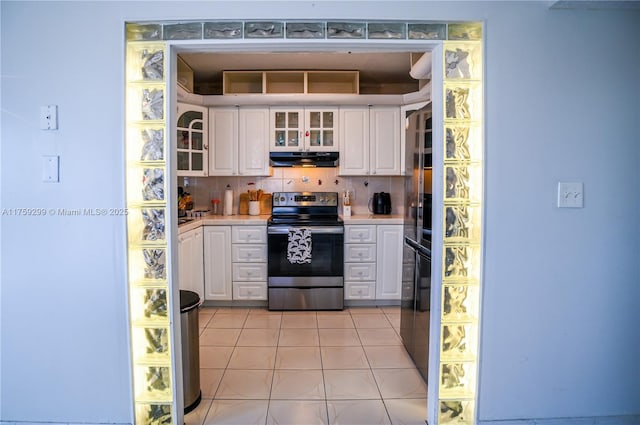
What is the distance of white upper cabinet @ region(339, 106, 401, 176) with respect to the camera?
13.5 feet

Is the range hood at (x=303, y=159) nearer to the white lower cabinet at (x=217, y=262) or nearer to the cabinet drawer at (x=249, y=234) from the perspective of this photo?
the cabinet drawer at (x=249, y=234)

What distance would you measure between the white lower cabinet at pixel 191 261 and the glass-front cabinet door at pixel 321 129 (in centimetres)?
147

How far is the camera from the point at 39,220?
6.15 ft

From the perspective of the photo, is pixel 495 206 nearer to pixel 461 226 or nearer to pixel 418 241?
pixel 461 226

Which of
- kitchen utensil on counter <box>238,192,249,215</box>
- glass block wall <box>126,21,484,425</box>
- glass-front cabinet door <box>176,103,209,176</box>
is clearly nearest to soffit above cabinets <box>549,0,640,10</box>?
glass block wall <box>126,21,484,425</box>

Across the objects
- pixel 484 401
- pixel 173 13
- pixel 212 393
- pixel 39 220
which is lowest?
pixel 212 393

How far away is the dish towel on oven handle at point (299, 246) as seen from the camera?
3.79 m

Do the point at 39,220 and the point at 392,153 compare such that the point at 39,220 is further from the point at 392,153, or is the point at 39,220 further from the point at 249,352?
the point at 392,153

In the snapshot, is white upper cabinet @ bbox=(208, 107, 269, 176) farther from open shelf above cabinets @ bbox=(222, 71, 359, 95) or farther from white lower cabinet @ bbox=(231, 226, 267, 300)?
white lower cabinet @ bbox=(231, 226, 267, 300)

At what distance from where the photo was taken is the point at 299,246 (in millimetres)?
3799

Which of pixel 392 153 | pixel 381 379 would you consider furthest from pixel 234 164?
pixel 381 379

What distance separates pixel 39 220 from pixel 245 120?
2.51 m

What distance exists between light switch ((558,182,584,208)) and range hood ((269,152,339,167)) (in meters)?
2.51

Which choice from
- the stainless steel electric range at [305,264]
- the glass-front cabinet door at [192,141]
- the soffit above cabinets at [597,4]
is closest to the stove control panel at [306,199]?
the stainless steel electric range at [305,264]
